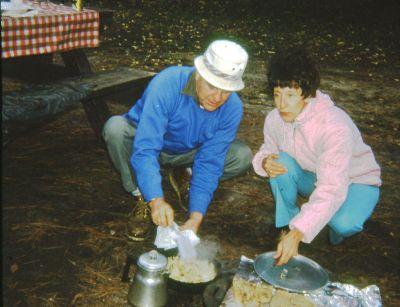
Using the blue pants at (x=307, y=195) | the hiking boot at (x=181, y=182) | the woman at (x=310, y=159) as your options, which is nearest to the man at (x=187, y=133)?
the hiking boot at (x=181, y=182)

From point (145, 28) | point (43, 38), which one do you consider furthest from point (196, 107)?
point (145, 28)

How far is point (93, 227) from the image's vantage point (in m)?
3.57

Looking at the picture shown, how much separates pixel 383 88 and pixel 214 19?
8.43m

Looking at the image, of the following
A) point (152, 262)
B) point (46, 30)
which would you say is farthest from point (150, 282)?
point (46, 30)

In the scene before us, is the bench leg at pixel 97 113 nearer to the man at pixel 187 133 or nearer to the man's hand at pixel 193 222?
the man at pixel 187 133

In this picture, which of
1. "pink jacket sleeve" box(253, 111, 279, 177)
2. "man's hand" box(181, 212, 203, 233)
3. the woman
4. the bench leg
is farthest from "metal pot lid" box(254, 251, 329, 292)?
the bench leg

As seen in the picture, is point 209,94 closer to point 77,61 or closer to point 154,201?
point 154,201

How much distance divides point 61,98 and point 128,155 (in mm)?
901

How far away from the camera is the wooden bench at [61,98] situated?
3.64 metres

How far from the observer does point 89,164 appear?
4.59 meters

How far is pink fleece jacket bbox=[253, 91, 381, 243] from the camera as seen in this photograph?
2.66m

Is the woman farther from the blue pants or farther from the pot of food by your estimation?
the pot of food

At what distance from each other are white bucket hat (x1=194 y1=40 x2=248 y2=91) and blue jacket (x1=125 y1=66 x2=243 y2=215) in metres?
0.43

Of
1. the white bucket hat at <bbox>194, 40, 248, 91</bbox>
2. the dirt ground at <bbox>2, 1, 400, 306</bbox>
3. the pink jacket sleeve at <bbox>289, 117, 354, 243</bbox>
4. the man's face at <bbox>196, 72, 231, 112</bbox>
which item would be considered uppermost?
the white bucket hat at <bbox>194, 40, 248, 91</bbox>
